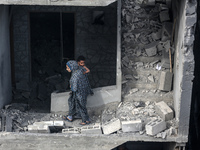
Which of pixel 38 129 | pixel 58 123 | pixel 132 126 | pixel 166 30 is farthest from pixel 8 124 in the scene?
pixel 166 30

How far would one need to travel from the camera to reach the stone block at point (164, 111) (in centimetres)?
771

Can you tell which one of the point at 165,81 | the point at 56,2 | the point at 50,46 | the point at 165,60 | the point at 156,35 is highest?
the point at 56,2

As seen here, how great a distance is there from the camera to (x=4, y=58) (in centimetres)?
848

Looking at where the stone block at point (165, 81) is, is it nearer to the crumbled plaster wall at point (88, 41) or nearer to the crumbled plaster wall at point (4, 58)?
the crumbled plaster wall at point (88, 41)

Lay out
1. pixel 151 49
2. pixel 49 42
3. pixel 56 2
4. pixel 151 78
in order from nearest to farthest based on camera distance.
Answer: pixel 56 2
pixel 151 49
pixel 151 78
pixel 49 42

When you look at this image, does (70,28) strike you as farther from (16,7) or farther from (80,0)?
(80,0)

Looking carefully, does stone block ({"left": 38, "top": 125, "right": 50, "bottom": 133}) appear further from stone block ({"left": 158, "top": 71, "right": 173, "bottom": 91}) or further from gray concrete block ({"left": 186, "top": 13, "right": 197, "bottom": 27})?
gray concrete block ({"left": 186, "top": 13, "right": 197, "bottom": 27})

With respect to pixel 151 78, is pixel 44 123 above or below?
below

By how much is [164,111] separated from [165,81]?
905mm

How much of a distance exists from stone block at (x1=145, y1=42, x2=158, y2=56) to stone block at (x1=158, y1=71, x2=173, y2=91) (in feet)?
1.86

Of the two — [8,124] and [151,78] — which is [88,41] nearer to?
[151,78]

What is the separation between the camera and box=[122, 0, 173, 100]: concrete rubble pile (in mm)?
8469

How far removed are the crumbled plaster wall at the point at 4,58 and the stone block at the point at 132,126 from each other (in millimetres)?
3341

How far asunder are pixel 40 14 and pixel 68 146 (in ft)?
19.8
